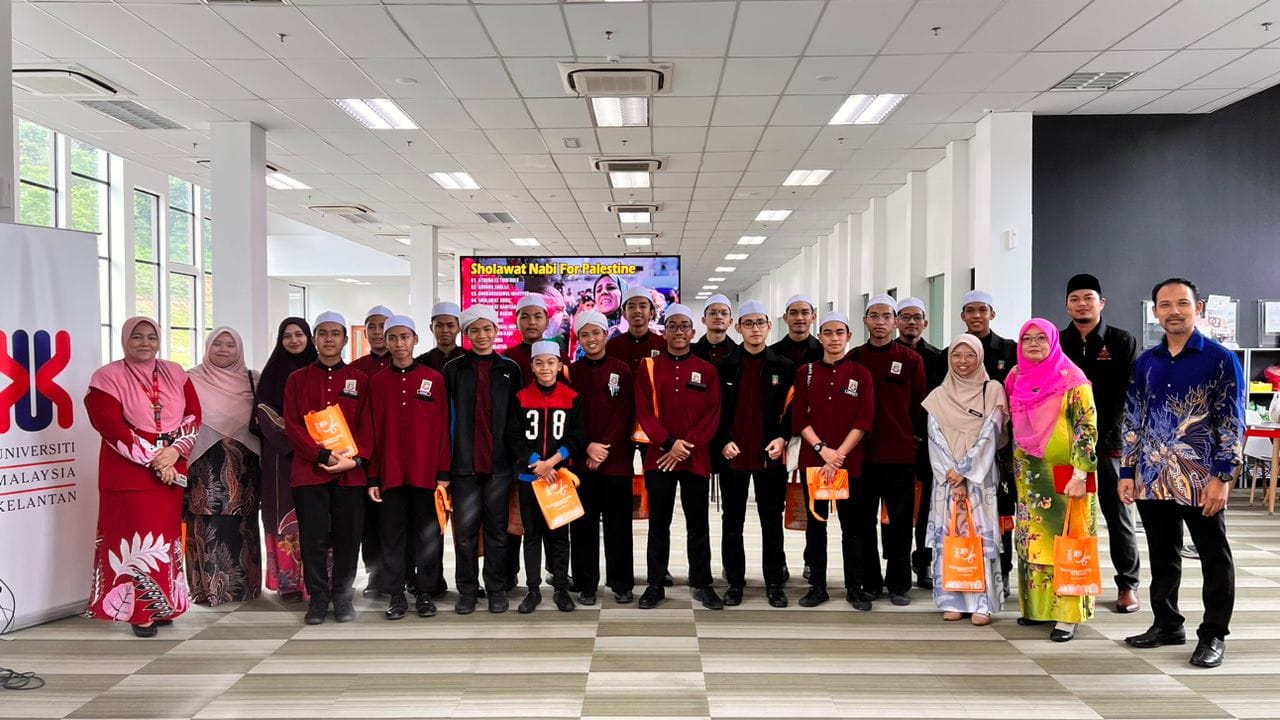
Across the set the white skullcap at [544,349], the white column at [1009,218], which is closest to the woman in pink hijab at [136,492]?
the white skullcap at [544,349]

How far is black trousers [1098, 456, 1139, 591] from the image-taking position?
4395 millimetres

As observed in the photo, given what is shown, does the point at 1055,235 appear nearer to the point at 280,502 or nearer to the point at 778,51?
the point at 778,51

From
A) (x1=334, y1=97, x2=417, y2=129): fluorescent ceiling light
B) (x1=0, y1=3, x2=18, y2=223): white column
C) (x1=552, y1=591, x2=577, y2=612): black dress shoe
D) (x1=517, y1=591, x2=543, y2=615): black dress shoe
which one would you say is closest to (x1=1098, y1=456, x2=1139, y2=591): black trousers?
(x1=552, y1=591, x2=577, y2=612): black dress shoe

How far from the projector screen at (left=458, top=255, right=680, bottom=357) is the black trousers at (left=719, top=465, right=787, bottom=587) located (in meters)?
3.64

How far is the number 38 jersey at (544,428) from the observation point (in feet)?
14.0

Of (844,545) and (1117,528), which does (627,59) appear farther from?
(1117,528)

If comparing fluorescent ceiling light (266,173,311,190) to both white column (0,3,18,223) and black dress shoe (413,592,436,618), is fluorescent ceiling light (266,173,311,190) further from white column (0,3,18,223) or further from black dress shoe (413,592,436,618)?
black dress shoe (413,592,436,618)

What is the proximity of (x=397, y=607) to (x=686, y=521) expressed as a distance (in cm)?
159

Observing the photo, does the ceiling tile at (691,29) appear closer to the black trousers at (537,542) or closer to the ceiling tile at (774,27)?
the ceiling tile at (774,27)

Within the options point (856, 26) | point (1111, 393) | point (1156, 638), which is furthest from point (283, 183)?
point (1156, 638)

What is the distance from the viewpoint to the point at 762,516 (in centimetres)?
444

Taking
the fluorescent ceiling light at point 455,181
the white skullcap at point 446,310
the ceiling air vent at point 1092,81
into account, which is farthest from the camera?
the fluorescent ceiling light at point 455,181

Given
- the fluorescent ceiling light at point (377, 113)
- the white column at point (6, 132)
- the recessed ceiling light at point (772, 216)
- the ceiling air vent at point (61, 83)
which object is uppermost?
the ceiling air vent at point (61, 83)

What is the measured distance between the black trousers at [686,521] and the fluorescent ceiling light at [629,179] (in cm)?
666
